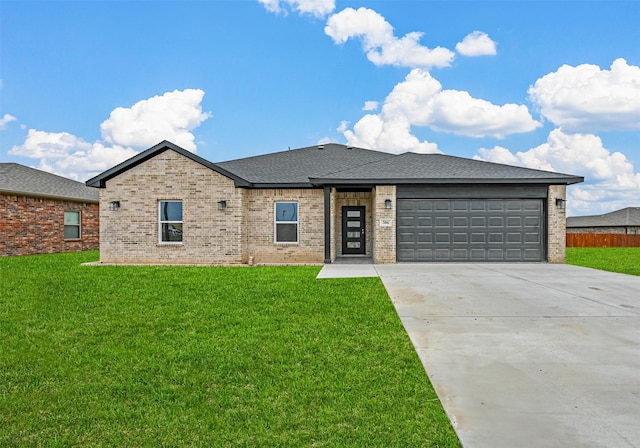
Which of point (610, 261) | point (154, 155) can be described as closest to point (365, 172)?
point (154, 155)

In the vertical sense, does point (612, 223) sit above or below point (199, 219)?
above

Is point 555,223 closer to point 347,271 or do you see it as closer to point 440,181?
point 440,181

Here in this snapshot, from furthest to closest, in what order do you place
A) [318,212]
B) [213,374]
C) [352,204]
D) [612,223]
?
[612,223] < [352,204] < [318,212] < [213,374]

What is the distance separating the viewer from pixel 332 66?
66.5 ft

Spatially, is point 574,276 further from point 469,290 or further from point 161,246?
point 161,246

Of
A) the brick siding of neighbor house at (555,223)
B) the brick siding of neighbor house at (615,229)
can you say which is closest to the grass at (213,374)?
the brick siding of neighbor house at (555,223)

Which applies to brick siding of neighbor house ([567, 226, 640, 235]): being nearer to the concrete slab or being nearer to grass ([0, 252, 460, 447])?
the concrete slab

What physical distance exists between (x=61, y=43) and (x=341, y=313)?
17124mm

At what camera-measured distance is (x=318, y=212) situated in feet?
53.1

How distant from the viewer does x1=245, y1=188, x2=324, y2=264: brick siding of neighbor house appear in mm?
16156

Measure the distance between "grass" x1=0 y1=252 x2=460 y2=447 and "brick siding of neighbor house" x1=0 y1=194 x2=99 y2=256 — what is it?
13424 mm

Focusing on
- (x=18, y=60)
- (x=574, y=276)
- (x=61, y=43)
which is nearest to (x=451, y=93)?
(x=574, y=276)

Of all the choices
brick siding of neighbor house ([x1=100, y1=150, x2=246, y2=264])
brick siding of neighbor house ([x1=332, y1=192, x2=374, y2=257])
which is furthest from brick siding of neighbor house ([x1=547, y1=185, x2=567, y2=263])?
brick siding of neighbor house ([x1=100, y1=150, x2=246, y2=264])

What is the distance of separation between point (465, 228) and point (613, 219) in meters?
42.9
